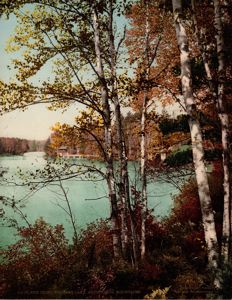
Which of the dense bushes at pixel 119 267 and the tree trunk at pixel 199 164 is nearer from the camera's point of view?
the tree trunk at pixel 199 164

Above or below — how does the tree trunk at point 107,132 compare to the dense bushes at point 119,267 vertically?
above

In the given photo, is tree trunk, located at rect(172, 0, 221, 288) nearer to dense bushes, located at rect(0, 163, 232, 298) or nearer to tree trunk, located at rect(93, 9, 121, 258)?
dense bushes, located at rect(0, 163, 232, 298)

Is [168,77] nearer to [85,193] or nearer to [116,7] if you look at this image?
[116,7]

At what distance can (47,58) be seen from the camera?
7.20 m

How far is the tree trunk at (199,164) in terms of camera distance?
5.45m

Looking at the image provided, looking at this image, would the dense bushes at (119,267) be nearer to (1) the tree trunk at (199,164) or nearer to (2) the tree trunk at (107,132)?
(1) the tree trunk at (199,164)

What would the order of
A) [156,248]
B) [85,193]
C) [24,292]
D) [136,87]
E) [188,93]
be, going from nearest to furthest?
[188,93], [136,87], [24,292], [156,248], [85,193]

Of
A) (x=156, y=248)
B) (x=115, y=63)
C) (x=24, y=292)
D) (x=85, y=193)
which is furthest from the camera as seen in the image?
(x=85, y=193)

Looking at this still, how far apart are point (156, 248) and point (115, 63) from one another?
805 centimetres

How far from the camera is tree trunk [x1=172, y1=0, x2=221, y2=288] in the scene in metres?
5.45

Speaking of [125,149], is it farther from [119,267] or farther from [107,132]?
[119,267]

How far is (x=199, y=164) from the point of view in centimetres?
553

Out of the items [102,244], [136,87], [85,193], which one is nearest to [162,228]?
[102,244]

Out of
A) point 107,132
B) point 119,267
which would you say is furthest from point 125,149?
point 119,267
